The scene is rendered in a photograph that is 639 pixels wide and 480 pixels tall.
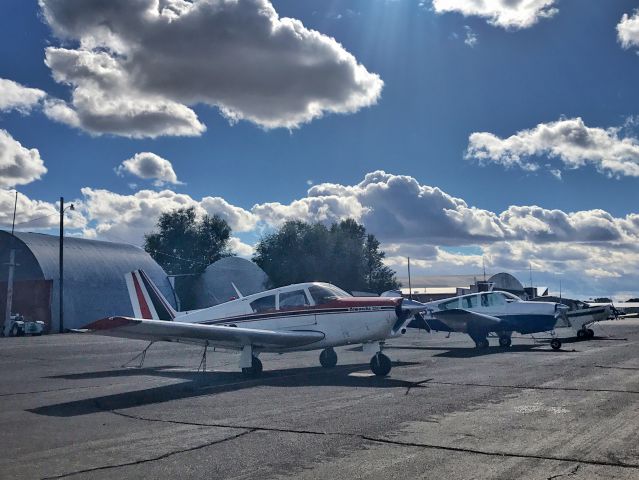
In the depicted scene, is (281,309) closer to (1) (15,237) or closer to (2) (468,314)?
(2) (468,314)

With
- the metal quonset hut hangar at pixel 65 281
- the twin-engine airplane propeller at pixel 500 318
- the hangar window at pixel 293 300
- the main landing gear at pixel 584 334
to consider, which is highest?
the metal quonset hut hangar at pixel 65 281

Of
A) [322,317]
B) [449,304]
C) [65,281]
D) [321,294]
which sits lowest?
[322,317]

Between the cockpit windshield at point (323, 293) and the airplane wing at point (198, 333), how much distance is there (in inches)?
36.2

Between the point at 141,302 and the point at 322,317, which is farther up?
the point at 141,302

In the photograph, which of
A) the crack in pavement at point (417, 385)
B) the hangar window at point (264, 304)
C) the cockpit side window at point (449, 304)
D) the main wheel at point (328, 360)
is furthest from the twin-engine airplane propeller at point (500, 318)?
the crack in pavement at point (417, 385)

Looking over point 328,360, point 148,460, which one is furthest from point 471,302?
point 148,460

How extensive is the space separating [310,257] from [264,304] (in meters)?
53.2

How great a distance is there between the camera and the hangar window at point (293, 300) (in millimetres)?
15539

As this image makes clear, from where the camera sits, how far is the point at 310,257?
69188 mm

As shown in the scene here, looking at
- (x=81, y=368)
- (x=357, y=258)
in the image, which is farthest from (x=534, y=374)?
(x=357, y=258)

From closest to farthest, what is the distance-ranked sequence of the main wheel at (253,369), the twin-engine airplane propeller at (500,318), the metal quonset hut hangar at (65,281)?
the main wheel at (253,369)
the twin-engine airplane propeller at (500,318)
the metal quonset hut hangar at (65,281)

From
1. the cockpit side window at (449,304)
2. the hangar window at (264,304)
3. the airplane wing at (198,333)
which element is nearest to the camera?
the airplane wing at (198,333)

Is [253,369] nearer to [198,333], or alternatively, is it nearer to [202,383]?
[202,383]

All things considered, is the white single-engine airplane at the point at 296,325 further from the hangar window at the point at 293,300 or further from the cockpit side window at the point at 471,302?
the cockpit side window at the point at 471,302
